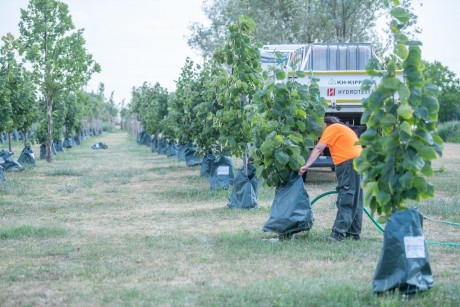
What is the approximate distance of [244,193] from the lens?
12.3m

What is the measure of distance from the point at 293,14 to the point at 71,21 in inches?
495

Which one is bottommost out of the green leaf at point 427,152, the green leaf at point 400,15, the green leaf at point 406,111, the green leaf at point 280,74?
the green leaf at point 427,152

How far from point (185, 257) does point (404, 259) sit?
3.05 metres

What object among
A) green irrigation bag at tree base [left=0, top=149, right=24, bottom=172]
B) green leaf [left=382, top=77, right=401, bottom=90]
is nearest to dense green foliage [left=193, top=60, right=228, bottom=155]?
green irrigation bag at tree base [left=0, top=149, right=24, bottom=172]

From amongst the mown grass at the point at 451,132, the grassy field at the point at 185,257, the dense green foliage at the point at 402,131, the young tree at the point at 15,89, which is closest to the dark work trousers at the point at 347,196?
the grassy field at the point at 185,257

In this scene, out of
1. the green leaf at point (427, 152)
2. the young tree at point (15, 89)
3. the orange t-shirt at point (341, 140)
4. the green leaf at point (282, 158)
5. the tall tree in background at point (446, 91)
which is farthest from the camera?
the tall tree in background at point (446, 91)

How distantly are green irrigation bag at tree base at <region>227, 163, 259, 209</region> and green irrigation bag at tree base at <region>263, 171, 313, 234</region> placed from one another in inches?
122

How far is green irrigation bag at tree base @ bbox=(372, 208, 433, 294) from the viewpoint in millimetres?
5741

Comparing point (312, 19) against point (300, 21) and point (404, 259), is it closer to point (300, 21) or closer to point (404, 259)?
point (300, 21)

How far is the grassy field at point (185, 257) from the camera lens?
6016 millimetres

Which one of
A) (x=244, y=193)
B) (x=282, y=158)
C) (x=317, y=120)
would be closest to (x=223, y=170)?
(x=244, y=193)

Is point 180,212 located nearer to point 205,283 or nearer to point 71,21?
point 205,283

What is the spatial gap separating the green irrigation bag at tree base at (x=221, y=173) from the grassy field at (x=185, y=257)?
1187mm

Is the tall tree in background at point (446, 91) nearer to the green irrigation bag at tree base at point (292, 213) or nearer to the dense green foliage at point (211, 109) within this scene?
the dense green foliage at point (211, 109)
